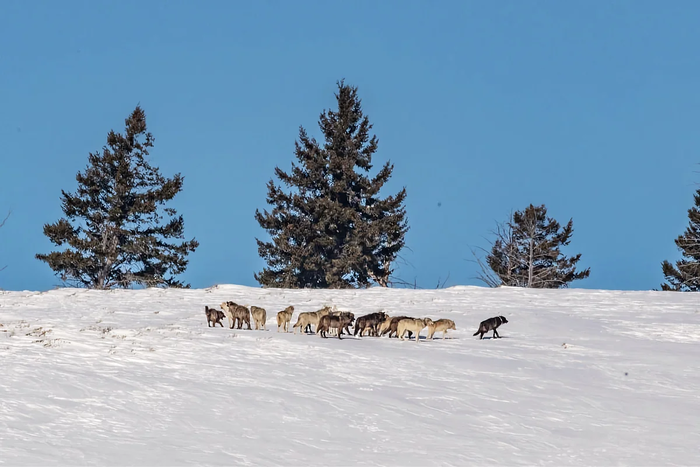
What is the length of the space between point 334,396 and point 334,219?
34.3 metres

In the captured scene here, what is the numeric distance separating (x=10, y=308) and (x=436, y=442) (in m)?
15.8

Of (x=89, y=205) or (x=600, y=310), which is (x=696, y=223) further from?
(x=89, y=205)

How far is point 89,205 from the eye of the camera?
43906mm

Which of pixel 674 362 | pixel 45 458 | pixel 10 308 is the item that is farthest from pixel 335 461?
pixel 10 308

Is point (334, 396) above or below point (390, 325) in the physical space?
below

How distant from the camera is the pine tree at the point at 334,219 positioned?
4453cm

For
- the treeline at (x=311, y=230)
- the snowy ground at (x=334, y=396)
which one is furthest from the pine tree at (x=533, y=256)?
the snowy ground at (x=334, y=396)

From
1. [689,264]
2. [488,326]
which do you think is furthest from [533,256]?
[488,326]

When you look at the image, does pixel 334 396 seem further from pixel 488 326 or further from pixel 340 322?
pixel 488 326

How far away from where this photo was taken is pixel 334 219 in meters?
45.2

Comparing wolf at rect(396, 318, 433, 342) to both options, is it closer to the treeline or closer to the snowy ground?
the snowy ground

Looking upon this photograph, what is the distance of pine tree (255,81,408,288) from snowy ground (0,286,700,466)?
24.3m

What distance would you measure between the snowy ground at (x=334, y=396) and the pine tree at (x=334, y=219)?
79.6ft

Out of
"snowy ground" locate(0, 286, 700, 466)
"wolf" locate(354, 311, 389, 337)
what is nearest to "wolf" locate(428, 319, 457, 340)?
"snowy ground" locate(0, 286, 700, 466)
